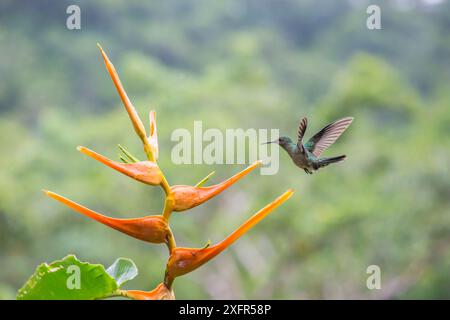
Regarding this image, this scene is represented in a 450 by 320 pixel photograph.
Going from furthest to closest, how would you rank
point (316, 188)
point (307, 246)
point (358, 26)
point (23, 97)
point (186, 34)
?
point (186, 34) < point (358, 26) < point (23, 97) < point (316, 188) < point (307, 246)

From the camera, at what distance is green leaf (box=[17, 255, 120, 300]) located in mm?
491

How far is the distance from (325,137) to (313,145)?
0.02 meters

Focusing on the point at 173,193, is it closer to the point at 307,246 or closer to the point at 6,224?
the point at 307,246

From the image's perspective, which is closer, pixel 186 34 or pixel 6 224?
pixel 6 224

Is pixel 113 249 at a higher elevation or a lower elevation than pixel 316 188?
lower

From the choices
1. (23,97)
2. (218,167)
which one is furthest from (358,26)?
(218,167)

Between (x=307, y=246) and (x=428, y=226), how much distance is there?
1.03m

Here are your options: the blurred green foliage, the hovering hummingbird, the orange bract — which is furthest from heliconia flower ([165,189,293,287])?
the blurred green foliage

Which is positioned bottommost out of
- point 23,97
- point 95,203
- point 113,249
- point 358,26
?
point 113,249

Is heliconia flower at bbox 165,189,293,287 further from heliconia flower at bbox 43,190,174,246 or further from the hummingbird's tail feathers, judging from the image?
the hummingbird's tail feathers

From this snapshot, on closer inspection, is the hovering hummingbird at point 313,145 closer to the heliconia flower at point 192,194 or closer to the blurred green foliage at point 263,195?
the heliconia flower at point 192,194

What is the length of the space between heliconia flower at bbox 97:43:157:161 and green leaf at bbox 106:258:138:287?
0.35 ft

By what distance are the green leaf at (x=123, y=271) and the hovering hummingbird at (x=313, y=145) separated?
0.17 m
